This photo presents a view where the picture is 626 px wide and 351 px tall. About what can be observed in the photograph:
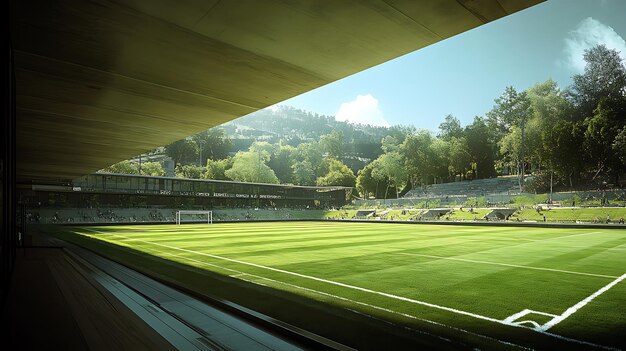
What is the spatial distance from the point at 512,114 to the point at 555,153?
33.6 metres

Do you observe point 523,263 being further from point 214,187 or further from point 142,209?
point 214,187

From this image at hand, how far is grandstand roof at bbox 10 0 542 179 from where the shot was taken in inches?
148

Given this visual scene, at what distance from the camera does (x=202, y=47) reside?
4758mm

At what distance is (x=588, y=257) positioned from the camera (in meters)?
13.5

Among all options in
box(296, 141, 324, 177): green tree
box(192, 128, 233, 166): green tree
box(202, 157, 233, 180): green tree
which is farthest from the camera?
box(192, 128, 233, 166): green tree

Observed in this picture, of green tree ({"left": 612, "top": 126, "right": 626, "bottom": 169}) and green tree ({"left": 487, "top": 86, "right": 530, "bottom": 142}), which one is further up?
green tree ({"left": 487, "top": 86, "right": 530, "bottom": 142})

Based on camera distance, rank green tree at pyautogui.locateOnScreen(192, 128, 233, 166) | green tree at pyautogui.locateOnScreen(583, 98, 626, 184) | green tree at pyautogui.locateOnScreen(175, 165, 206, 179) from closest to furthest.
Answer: green tree at pyautogui.locateOnScreen(583, 98, 626, 184) < green tree at pyautogui.locateOnScreen(175, 165, 206, 179) < green tree at pyautogui.locateOnScreen(192, 128, 233, 166)

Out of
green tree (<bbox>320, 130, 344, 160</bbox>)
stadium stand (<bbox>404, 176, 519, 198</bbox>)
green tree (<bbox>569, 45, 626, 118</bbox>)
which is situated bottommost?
stadium stand (<bbox>404, 176, 519, 198</bbox>)

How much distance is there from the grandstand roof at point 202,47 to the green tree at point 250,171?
9115cm

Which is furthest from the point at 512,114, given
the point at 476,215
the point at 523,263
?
the point at 523,263

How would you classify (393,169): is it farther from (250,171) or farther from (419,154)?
(250,171)

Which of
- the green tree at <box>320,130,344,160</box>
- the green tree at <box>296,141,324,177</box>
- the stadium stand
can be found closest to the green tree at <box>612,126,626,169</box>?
the stadium stand

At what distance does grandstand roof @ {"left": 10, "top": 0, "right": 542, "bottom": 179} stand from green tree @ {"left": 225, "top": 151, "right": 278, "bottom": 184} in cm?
9115

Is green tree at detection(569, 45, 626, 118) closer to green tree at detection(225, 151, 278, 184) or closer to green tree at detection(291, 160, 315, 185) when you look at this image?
green tree at detection(291, 160, 315, 185)
